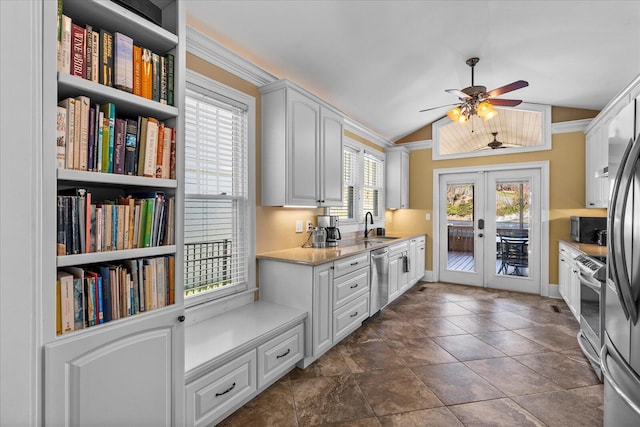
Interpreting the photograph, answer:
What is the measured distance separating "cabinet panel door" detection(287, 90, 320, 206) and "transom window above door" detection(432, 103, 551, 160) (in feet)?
10.5

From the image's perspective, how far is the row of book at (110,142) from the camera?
1.21 metres

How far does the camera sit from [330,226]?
374cm

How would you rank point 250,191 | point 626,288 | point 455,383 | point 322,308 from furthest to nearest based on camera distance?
point 250,191 < point 322,308 < point 455,383 < point 626,288

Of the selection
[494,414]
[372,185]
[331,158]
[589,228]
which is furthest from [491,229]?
[494,414]

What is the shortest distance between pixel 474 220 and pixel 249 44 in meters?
4.63

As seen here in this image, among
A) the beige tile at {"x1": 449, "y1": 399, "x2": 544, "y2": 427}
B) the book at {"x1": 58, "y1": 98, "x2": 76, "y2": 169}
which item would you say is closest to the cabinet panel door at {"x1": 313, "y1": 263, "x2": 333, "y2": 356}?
the beige tile at {"x1": 449, "y1": 399, "x2": 544, "y2": 427}

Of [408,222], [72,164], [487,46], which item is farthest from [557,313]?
A: [72,164]

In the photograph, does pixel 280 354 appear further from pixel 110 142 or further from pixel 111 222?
pixel 110 142

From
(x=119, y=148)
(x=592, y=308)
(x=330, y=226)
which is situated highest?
(x=119, y=148)

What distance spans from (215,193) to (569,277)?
4.37 meters

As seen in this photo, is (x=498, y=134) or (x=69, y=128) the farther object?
(x=498, y=134)

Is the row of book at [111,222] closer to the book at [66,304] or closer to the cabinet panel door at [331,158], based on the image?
the book at [66,304]

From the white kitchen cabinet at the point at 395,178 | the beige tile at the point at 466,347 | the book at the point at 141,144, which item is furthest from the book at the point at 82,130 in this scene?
the white kitchen cabinet at the point at 395,178

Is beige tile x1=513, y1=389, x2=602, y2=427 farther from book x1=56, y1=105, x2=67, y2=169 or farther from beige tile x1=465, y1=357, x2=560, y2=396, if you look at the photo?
book x1=56, y1=105, x2=67, y2=169
